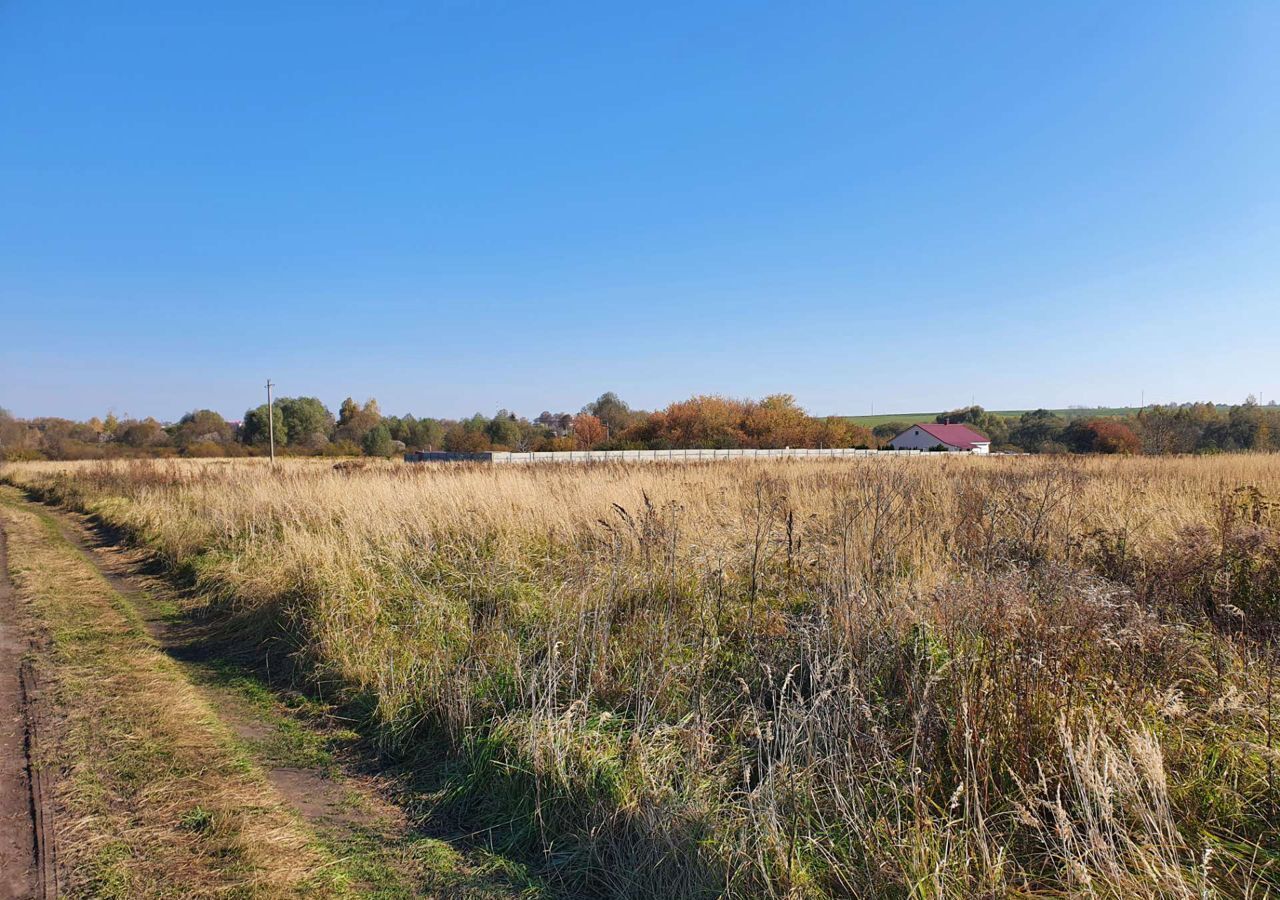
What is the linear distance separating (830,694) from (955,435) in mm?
76269

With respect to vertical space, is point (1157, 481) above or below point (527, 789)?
above

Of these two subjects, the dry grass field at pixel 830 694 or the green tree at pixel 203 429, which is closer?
the dry grass field at pixel 830 694

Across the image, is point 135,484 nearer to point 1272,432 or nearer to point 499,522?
point 499,522

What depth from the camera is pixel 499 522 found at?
845cm

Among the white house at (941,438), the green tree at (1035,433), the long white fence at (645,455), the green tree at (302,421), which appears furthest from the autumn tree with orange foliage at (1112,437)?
the green tree at (302,421)

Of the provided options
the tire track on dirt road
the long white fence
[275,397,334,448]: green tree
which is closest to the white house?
the long white fence

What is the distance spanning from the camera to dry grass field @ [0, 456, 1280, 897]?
2.44 metres

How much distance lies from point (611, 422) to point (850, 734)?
7697cm

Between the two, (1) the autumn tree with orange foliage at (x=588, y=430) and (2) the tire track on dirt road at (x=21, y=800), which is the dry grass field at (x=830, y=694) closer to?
(2) the tire track on dirt road at (x=21, y=800)

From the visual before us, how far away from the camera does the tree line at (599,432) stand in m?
43.5

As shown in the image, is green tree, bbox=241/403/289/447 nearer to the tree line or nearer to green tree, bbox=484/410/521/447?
the tree line

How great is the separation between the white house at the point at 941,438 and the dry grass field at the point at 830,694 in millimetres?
65671

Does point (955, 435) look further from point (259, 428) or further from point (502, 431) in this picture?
point (259, 428)

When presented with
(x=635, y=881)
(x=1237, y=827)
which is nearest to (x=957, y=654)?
(x=1237, y=827)
